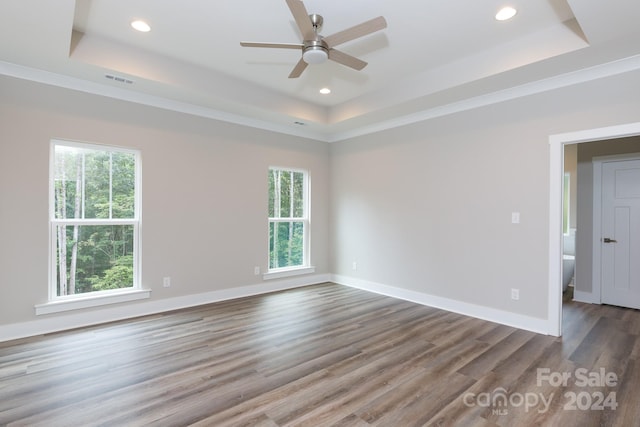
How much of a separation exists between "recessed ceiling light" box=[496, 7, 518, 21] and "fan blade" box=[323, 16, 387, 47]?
1182mm

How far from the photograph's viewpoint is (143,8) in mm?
2721

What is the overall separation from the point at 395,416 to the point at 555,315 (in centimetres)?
243

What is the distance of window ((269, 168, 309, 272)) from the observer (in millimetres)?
5418

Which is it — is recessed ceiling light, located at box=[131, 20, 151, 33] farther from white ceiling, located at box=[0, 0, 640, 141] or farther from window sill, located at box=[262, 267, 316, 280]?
window sill, located at box=[262, 267, 316, 280]

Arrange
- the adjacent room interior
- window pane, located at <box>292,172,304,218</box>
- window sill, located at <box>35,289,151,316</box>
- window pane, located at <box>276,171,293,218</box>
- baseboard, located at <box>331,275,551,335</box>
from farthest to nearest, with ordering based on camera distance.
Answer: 1. window pane, located at <box>292,172,304,218</box>
2. window pane, located at <box>276,171,293,218</box>
3. baseboard, located at <box>331,275,551,335</box>
4. window sill, located at <box>35,289,151,316</box>
5. the adjacent room interior

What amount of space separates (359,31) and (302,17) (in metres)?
0.43

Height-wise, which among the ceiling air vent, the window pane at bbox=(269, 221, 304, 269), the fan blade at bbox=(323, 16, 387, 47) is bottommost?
the window pane at bbox=(269, 221, 304, 269)

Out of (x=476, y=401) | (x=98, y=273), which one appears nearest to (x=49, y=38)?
(x=98, y=273)

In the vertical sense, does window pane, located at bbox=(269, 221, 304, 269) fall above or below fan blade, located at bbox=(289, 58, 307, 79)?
below

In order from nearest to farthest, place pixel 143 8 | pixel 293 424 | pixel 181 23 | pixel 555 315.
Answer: pixel 293 424, pixel 143 8, pixel 181 23, pixel 555 315

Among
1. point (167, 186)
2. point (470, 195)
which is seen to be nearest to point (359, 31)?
point (470, 195)

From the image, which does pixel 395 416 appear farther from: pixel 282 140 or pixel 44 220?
pixel 282 140

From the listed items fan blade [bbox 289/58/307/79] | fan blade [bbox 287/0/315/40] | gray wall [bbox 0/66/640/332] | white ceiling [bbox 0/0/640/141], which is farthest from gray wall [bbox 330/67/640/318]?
fan blade [bbox 287/0/315/40]

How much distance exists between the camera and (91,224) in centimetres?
375
